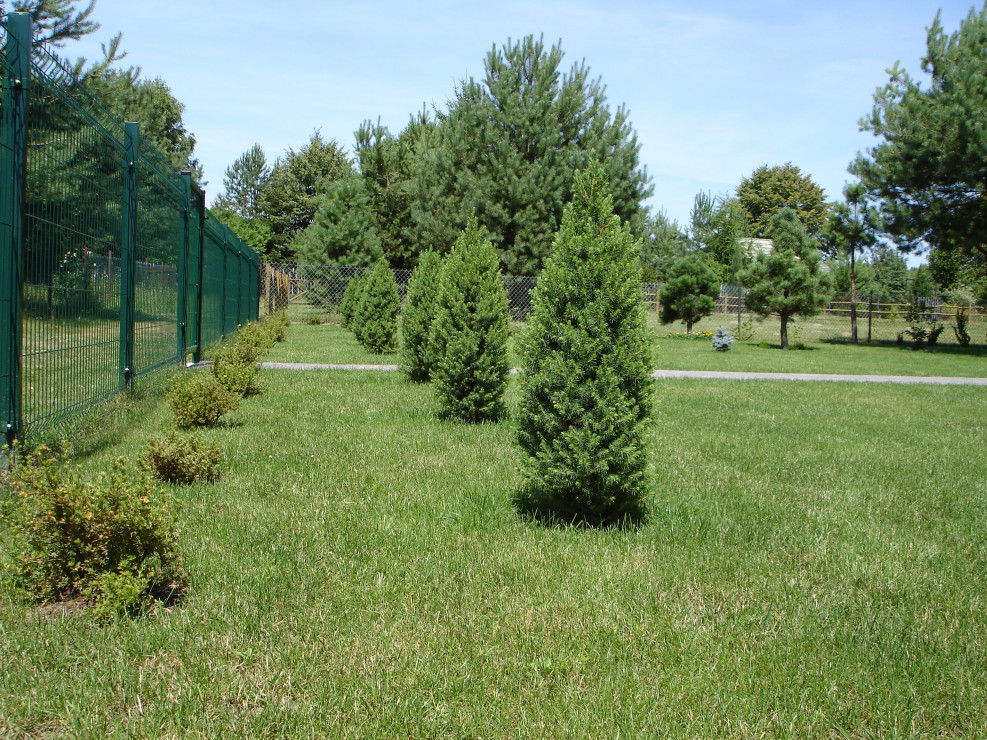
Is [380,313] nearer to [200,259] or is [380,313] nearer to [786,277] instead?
[200,259]

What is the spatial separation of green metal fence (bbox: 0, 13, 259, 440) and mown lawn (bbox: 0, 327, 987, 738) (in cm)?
72

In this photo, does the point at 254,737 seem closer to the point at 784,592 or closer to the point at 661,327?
the point at 784,592

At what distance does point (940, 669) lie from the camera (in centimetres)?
283

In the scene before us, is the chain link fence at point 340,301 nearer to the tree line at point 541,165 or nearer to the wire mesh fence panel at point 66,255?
the tree line at point 541,165

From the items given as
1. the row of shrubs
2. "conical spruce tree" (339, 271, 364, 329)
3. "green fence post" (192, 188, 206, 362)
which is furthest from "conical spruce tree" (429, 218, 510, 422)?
"conical spruce tree" (339, 271, 364, 329)

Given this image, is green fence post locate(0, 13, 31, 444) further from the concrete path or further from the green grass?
the green grass

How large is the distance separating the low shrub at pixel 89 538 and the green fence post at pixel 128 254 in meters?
4.71

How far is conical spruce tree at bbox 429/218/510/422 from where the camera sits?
302 inches

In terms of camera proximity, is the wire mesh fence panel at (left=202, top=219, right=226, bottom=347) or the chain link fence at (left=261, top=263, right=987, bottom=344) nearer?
the wire mesh fence panel at (left=202, top=219, right=226, bottom=347)

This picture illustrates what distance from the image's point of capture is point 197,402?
6734 millimetres

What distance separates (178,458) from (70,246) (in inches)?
75.1

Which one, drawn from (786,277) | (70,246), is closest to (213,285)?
(70,246)

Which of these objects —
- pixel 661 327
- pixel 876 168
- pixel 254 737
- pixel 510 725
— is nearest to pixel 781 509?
pixel 510 725

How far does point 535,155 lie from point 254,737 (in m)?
30.9
